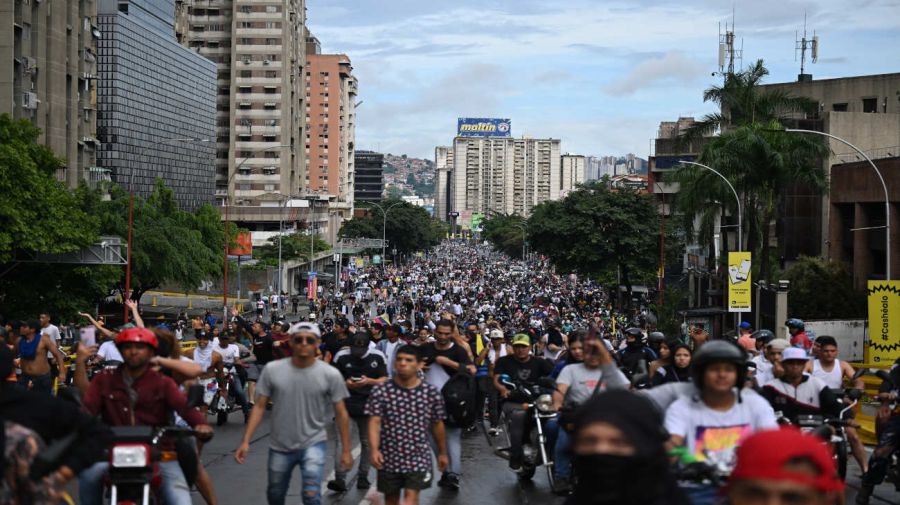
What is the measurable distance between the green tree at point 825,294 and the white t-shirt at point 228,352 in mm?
27984

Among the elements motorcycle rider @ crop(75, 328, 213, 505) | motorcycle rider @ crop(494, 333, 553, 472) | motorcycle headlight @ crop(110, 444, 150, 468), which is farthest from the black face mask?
motorcycle rider @ crop(494, 333, 553, 472)

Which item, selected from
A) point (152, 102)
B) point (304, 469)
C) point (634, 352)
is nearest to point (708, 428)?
point (304, 469)

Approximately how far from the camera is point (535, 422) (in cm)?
1216

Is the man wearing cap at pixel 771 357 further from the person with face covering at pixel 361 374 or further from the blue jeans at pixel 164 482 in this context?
the blue jeans at pixel 164 482

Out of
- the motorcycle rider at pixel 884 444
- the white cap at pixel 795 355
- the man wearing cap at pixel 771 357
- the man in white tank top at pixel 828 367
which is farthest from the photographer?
the man in white tank top at pixel 828 367

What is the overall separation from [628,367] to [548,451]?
2.79m

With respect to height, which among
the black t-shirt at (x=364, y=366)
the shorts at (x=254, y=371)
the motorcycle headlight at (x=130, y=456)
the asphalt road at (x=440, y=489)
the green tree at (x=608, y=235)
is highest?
the green tree at (x=608, y=235)

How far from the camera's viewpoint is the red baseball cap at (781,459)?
3668 millimetres

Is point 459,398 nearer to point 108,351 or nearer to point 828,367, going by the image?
point 828,367

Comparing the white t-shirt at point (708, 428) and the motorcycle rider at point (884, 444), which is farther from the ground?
the white t-shirt at point (708, 428)

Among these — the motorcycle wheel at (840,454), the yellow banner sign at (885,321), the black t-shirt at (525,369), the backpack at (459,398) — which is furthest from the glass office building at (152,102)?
the motorcycle wheel at (840,454)

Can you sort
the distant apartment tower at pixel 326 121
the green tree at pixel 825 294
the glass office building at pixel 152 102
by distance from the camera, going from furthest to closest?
the distant apartment tower at pixel 326 121, the glass office building at pixel 152 102, the green tree at pixel 825 294

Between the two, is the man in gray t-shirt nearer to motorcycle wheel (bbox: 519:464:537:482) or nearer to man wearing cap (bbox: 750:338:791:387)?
motorcycle wheel (bbox: 519:464:537:482)

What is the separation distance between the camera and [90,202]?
180 ft
